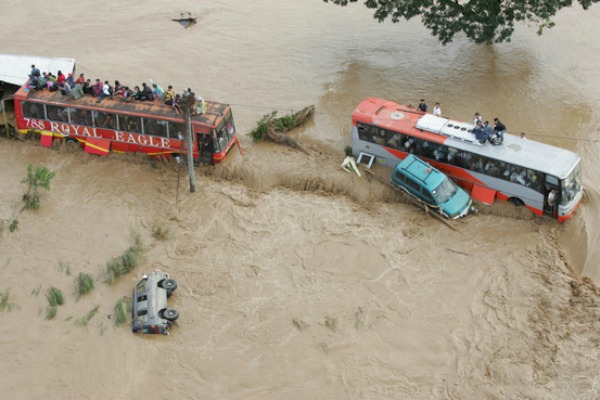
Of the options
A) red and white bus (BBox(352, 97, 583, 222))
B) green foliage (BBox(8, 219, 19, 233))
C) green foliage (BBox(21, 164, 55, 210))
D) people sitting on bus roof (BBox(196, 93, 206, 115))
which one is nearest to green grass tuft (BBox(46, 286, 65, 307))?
green foliage (BBox(8, 219, 19, 233))

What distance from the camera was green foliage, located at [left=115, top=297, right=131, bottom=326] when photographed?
16234 mm

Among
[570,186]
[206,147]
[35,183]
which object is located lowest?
[35,183]

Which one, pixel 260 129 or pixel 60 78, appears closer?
pixel 60 78

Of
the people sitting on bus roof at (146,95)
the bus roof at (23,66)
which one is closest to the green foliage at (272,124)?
the people sitting on bus roof at (146,95)

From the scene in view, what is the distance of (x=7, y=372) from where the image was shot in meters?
15.4

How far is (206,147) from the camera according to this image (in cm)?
2066

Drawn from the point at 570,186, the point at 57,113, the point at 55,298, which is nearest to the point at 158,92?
the point at 57,113

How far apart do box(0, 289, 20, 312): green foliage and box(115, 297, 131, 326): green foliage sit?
2862 millimetres

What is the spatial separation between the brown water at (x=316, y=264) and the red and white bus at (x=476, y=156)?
0.79 m

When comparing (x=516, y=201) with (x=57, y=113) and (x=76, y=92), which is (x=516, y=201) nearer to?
(x=76, y=92)

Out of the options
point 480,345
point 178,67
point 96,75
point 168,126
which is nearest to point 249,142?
point 168,126

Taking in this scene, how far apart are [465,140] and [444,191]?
1.71 m

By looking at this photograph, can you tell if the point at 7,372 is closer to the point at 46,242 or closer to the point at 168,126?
the point at 46,242

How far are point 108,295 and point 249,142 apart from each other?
26.6 feet
